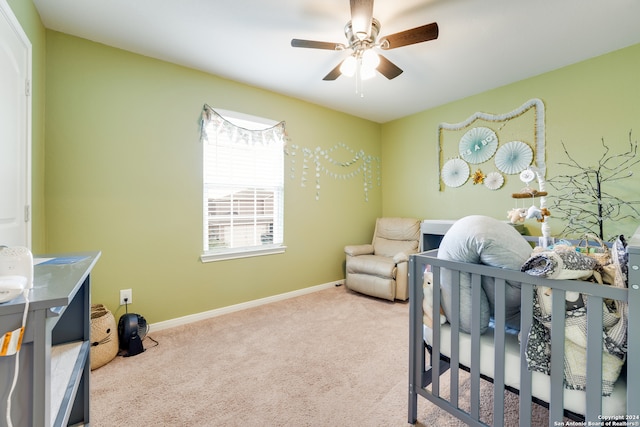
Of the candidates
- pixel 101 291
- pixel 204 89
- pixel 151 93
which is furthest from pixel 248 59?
pixel 101 291

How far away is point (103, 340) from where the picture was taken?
1.89 m

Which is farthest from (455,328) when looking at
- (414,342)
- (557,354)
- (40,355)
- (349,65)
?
(349,65)

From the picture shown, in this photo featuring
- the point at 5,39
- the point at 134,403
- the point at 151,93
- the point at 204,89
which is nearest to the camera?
the point at 5,39

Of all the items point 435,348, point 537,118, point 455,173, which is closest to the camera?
point 435,348

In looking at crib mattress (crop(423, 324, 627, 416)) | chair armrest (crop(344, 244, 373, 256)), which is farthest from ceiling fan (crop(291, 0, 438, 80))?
chair armrest (crop(344, 244, 373, 256))

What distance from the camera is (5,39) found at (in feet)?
4.39

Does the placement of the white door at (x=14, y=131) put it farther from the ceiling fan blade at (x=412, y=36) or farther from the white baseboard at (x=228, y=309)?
the ceiling fan blade at (x=412, y=36)

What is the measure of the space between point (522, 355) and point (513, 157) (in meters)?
2.61

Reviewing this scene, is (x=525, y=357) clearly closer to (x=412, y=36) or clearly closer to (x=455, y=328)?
(x=455, y=328)

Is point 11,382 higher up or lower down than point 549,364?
higher up

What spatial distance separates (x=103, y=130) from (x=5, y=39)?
→ 0.92 meters

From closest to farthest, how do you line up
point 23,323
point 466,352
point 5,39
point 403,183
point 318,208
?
point 23,323 < point 466,352 < point 5,39 < point 318,208 < point 403,183

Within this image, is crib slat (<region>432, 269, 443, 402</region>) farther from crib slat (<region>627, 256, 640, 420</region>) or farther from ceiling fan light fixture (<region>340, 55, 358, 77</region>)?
ceiling fan light fixture (<region>340, 55, 358, 77</region>)

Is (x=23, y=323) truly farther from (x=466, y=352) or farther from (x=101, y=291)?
(x=101, y=291)
